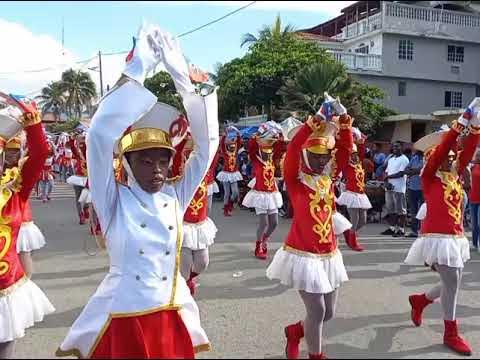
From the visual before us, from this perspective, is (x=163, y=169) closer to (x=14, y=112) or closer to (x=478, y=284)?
(x=14, y=112)

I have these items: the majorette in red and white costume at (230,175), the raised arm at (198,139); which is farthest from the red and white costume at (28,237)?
the majorette in red and white costume at (230,175)

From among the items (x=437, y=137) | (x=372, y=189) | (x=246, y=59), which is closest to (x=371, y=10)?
(x=246, y=59)

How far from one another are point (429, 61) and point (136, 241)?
1259 inches

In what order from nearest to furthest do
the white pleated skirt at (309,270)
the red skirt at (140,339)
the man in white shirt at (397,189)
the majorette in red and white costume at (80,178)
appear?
the red skirt at (140,339) < the white pleated skirt at (309,270) < the man in white shirt at (397,189) < the majorette in red and white costume at (80,178)

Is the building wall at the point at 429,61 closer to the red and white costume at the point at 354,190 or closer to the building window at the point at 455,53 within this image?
the building window at the point at 455,53

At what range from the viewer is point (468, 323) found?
560cm

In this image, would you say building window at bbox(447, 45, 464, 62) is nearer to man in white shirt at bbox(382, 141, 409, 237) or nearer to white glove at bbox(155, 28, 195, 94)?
man in white shirt at bbox(382, 141, 409, 237)

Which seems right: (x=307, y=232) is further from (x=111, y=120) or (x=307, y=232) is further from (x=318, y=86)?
(x=318, y=86)

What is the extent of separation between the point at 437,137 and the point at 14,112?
3884 millimetres

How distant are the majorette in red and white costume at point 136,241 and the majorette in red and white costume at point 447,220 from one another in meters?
2.90

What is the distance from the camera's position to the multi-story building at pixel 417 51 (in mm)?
29922

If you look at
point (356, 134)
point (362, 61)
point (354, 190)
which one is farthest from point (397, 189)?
point (362, 61)

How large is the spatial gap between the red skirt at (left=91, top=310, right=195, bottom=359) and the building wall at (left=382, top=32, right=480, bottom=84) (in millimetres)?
29410

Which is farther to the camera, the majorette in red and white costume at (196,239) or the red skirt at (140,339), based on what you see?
the majorette in red and white costume at (196,239)
